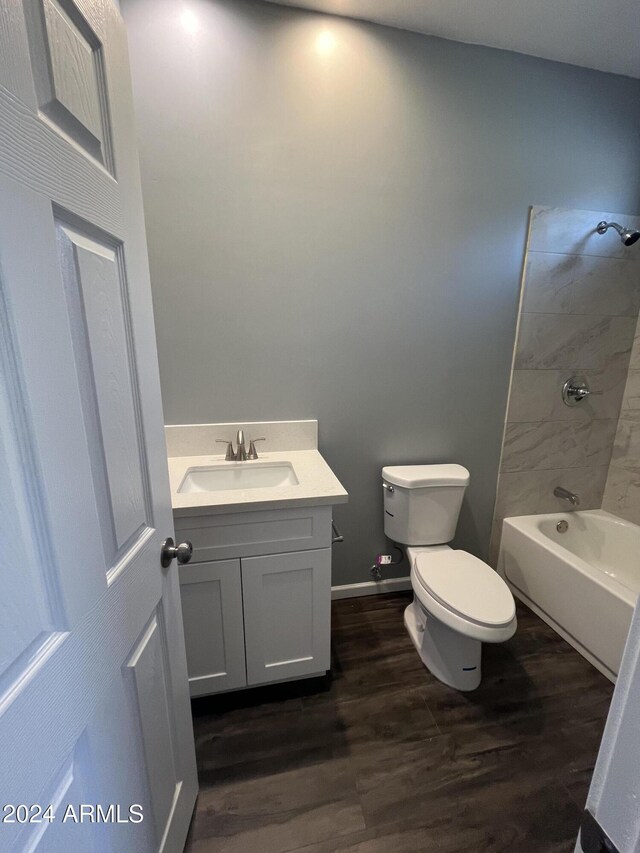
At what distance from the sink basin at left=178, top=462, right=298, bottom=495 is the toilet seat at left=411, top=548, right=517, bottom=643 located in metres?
0.70

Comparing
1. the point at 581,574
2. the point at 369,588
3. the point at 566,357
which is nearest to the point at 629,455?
the point at 566,357

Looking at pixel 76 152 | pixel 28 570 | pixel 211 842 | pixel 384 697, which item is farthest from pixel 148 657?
pixel 384 697

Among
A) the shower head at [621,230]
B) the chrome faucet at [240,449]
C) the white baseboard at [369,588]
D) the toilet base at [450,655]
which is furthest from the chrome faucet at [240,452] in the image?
the shower head at [621,230]

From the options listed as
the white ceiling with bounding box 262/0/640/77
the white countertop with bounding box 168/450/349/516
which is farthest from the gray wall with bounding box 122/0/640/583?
the white countertop with bounding box 168/450/349/516

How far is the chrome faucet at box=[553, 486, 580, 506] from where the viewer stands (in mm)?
1983

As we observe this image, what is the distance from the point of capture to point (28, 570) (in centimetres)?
41

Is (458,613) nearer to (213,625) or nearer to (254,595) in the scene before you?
(254,595)

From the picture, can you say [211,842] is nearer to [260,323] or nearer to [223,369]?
[223,369]

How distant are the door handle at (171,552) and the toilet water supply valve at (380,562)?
4.14 ft

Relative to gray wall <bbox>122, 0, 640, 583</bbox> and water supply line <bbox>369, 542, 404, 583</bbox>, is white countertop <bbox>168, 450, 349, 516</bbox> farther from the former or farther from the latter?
water supply line <bbox>369, 542, 404, 583</bbox>

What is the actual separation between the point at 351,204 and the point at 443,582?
161 cm

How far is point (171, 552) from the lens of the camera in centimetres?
82

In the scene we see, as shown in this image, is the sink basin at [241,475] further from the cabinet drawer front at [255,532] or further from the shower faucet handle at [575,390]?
the shower faucet handle at [575,390]

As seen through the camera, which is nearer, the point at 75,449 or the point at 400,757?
the point at 75,449
